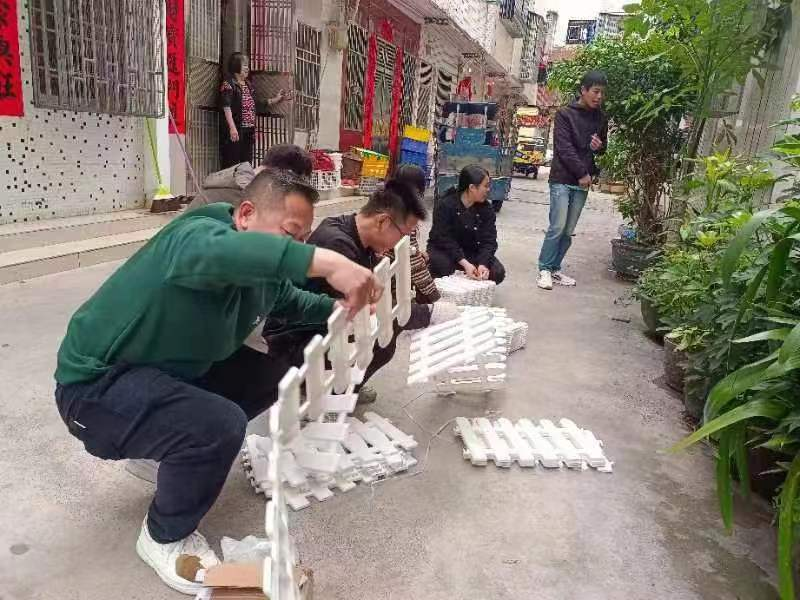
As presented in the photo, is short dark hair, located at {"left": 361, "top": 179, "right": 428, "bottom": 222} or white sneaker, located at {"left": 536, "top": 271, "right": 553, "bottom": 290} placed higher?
short dark hair, located at {"left": 361, "top": 179, "right": 428, "bottom": 222}

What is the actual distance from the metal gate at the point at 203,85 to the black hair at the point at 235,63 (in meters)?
0.42

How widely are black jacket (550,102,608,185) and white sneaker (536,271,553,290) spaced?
830 mm

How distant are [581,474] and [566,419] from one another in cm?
41

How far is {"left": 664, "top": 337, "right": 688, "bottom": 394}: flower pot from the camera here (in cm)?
330

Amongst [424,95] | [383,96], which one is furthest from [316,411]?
[424,95]

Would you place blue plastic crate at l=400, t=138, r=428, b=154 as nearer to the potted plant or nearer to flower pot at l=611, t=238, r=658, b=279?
flower pot at l=611, t=238, r=658, b=279

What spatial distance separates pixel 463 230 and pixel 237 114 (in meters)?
3.15

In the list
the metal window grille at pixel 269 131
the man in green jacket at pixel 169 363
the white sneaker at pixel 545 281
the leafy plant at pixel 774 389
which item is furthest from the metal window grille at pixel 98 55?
the leafy plant at pixel 774 389

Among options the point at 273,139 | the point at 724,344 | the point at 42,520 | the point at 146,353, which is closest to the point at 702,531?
the point at 724,344

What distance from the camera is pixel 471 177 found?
4148 millimetres

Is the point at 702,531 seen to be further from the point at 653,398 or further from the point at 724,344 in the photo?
the point at 653,398

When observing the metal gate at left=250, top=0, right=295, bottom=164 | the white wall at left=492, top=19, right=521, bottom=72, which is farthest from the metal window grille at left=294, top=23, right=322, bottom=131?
the white wall at left=492, top=19, right=521, bottom=72

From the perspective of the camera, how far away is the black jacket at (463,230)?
13.9 feet

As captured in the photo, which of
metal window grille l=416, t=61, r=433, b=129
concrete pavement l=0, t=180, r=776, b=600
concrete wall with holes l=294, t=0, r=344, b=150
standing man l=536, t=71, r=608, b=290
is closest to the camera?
concrete pavement l=0, t=180, r=776, b=600
